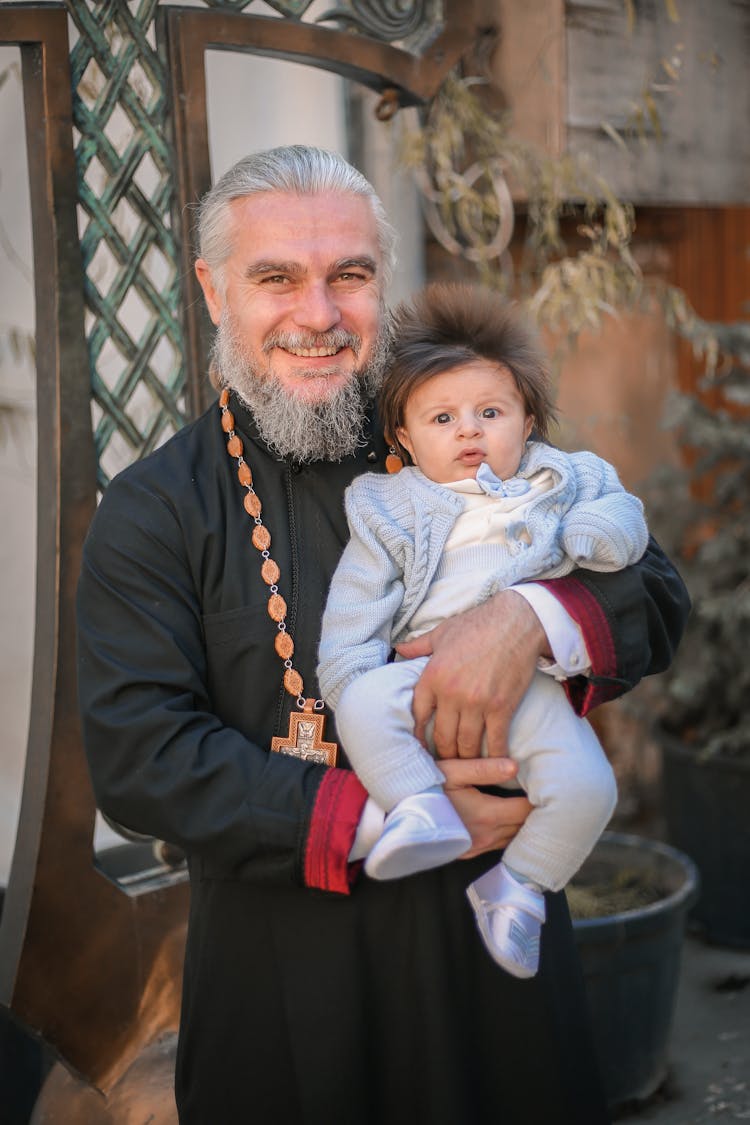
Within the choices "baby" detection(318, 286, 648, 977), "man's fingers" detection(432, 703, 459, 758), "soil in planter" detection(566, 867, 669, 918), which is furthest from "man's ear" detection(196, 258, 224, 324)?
"soil in planter" detection(566, 867, 669, 918)

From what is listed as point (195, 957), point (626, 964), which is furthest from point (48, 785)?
point (626, 964)

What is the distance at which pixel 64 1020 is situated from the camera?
9.76 ft

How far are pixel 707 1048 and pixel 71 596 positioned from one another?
269 cm

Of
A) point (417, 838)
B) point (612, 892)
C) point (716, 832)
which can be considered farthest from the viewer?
point (716, 832)

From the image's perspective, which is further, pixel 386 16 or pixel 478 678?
pixel 386 16

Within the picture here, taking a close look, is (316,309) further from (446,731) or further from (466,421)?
(446,731)

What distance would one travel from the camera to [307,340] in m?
2.13

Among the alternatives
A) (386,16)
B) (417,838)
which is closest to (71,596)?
(417,838)

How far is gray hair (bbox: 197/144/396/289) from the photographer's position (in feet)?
6.94

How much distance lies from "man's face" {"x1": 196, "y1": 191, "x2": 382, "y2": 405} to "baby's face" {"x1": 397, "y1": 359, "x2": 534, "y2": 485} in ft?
0.51

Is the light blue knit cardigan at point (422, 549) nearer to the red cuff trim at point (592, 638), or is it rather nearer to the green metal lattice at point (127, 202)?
the red cuff trim at point (592, 638)

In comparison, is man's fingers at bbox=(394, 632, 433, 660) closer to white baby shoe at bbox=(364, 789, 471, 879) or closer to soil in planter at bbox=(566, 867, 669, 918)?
white baby shoe at bbox=(364, 789, 471, 879)

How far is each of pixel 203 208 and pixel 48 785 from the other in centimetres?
145

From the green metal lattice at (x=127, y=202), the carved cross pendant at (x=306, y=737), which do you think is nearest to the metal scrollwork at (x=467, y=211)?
the green metal lattice at (x=127, y=202)
